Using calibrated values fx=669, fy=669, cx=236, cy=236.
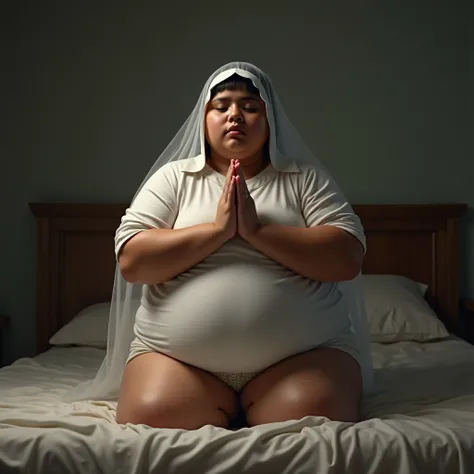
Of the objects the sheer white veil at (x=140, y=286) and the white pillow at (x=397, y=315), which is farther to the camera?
the white pillow at (x=397, y=315)

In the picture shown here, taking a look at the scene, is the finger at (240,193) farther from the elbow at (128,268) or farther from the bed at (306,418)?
the bed at (306,418)

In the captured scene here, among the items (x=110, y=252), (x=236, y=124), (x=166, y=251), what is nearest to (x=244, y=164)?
(x=236, y=124)

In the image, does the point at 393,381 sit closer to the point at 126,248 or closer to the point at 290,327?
the point at 290,327

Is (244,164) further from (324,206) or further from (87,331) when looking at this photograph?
(87,331)

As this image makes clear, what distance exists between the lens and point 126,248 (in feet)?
4.54

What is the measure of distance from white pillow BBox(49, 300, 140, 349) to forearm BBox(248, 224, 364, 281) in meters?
1.23

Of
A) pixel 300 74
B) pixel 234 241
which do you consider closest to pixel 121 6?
pixel 300 74

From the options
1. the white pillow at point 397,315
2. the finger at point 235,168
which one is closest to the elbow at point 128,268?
the finger at point 235,168

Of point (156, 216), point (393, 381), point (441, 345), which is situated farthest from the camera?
point (441, 345)

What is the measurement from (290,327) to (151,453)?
364 millimetres

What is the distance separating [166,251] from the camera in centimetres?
133

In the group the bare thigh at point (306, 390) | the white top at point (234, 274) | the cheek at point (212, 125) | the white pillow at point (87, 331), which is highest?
the cheek at point (212, 125)

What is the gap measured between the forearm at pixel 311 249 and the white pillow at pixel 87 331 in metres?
1.23

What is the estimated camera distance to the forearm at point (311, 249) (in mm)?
1318
